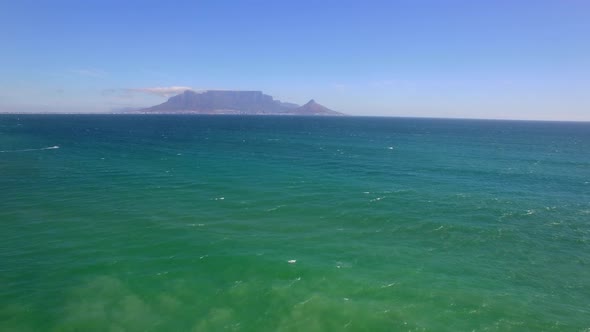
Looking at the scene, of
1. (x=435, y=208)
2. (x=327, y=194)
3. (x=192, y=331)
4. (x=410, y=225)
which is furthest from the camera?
(x=327, y=194)

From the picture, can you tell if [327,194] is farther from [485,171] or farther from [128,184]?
[485,171]

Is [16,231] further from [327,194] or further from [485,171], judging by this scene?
[485,171]

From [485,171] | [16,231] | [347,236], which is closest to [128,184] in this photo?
[16,231]

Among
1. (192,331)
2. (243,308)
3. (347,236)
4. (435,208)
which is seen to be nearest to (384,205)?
(435,208)

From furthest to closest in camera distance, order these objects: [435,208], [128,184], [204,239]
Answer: [128,184]
[435,208]
[204,239]

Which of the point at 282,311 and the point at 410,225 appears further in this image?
the point at 410,225

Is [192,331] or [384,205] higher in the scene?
[384,205]
